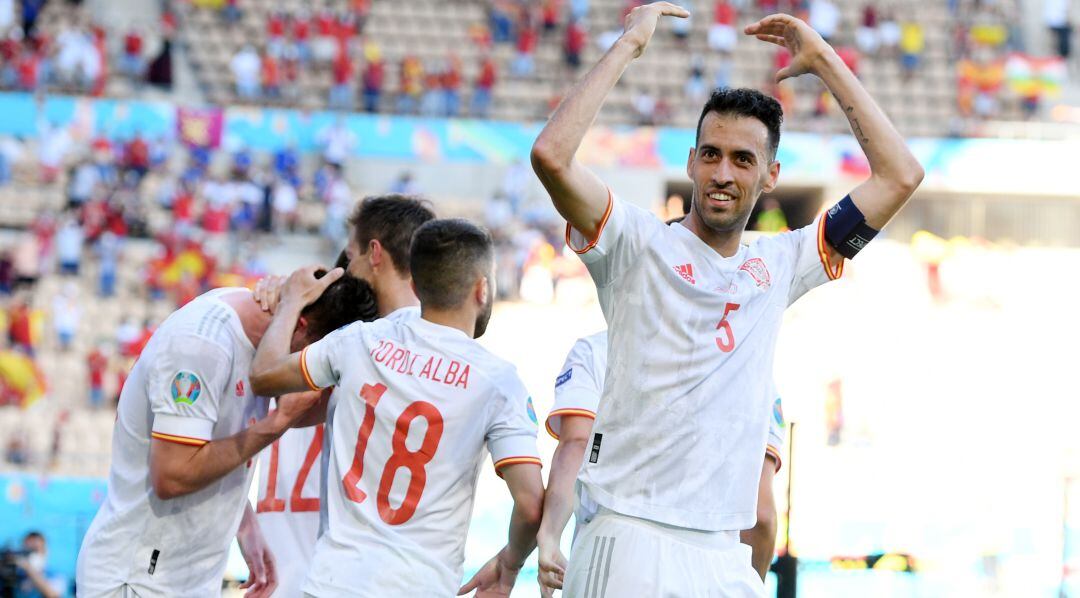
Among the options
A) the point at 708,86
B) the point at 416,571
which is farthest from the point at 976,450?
the point at 416,571

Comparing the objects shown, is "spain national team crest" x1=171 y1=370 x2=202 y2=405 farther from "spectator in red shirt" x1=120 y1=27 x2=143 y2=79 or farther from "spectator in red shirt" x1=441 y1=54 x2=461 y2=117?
"spectator in red shirt" x1=120 y1=27 x2=143 y2=79

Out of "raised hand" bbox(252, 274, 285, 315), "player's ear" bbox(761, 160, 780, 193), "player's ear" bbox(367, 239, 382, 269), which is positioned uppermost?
"player's ear" bbox(761, 160, 780, 193)

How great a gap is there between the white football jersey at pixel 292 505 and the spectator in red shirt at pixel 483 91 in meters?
22.4

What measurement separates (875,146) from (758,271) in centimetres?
49

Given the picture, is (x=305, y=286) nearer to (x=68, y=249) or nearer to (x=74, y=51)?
(x=68, y=249)

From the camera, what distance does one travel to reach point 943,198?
2780 cm

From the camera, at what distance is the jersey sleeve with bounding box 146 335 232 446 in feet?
14.2

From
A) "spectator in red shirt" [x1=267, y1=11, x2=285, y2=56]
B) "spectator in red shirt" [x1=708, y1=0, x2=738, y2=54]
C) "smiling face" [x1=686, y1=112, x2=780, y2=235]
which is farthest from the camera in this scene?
"spectator in red shirt" [x1=708, y1=0, x2=738, y2=54]

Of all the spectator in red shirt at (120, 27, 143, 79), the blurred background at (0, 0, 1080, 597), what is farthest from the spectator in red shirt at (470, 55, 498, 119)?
the spectator in red shirt at (120, 27, 143, 79)

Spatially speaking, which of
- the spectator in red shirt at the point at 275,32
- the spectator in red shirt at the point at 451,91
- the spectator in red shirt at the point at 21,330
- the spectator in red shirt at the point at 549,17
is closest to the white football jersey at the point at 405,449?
the spectator in red shirt at the point at 21,330

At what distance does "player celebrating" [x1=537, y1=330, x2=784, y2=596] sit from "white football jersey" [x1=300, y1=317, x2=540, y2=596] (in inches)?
5.7

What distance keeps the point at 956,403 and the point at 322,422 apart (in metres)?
18.2

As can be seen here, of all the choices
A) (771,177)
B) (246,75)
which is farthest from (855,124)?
(246,75)

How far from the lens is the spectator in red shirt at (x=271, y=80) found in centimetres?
2661
